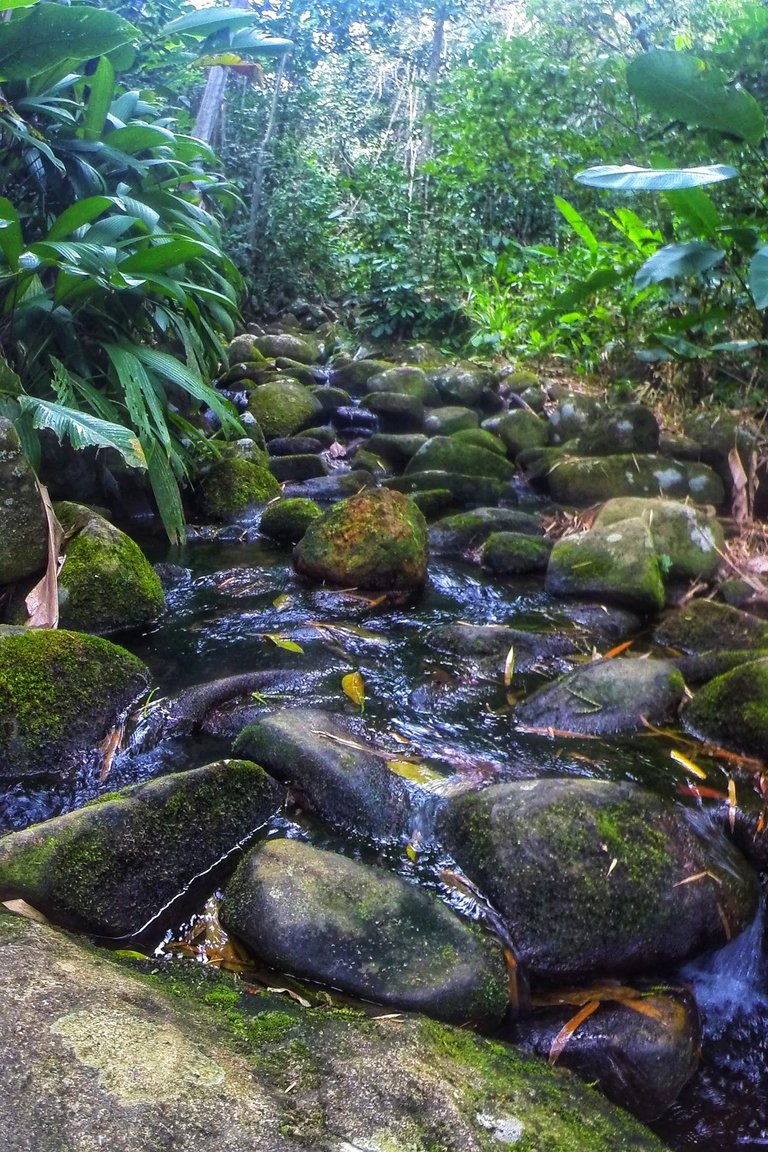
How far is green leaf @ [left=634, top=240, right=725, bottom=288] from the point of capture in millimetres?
4016

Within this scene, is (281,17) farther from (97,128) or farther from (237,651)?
(237,651)

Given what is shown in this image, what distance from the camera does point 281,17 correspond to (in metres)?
15.5

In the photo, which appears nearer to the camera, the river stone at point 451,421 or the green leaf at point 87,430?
the green leaf at point 87,430

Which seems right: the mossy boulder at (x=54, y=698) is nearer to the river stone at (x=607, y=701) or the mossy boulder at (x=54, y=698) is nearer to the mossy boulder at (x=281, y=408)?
the river stone at (x=607, y=701)

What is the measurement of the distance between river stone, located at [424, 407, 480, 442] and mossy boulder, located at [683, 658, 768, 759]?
4834 mm

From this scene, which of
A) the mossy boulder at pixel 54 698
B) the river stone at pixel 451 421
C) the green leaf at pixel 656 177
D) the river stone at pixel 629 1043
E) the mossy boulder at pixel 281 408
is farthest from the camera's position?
the mossy boulder at pixel 281 408

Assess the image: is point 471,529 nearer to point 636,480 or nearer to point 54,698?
point 636,480

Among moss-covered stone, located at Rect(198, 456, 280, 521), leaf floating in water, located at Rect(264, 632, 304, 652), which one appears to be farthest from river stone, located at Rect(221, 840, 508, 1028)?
moss-covered stone, located at Rect(198, 456, 280, 521)

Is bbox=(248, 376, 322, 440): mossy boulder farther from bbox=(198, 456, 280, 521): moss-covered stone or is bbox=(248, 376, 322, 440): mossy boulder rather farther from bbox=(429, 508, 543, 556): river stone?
bbox=(429, 508, 543, 556): river stone

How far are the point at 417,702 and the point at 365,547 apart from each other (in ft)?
4.34

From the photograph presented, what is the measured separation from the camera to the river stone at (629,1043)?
194 cm

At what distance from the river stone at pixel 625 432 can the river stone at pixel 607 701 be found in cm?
327

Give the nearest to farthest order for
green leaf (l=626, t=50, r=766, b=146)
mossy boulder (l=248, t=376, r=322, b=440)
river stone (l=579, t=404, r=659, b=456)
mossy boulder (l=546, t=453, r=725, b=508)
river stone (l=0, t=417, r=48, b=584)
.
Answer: river stone (l=0, t=417, r=48, b=584) → green leaf (l=626, t=50, r=766, b=146) → mossy boulder (l=546, t=453, r=725, b=508) → river stone (l=579, t=404, r=659, b=456) → mossy boulder (l=248, t=376, r=322, b=440)

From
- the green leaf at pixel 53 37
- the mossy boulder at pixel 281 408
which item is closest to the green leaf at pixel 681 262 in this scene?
the green leaf at pixel 53 37
